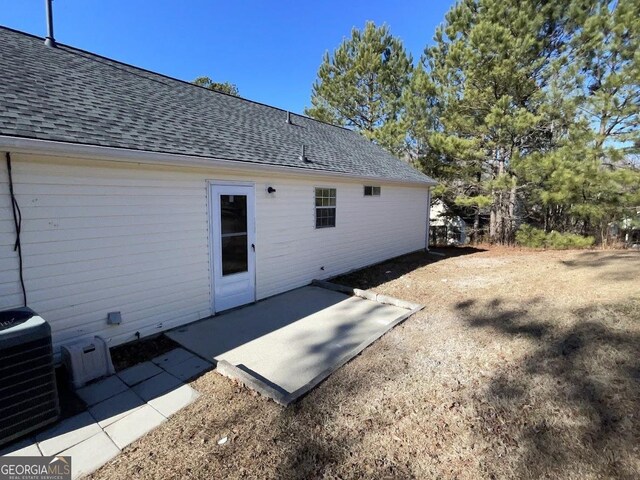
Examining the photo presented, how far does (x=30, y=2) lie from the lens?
6105mm

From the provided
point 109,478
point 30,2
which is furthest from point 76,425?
point 30,2

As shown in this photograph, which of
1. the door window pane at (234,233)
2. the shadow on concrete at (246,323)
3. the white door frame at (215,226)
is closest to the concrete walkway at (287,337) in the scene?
the shadow on concrete at (246,323)

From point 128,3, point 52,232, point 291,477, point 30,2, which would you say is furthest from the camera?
point 128,3

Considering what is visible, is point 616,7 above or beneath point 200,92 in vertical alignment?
above

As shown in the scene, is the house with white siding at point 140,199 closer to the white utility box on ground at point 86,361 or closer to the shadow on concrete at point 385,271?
the white utility box on ground at point 86,361

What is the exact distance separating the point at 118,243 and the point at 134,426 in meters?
2.31

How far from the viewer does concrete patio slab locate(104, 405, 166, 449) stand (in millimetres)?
2658

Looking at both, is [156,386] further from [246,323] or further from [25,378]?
[246,323]

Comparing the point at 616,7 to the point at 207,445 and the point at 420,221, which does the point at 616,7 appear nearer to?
the point at 420,221

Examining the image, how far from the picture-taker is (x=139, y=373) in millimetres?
3664

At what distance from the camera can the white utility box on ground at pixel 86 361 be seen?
335cm

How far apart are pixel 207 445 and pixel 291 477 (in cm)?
78

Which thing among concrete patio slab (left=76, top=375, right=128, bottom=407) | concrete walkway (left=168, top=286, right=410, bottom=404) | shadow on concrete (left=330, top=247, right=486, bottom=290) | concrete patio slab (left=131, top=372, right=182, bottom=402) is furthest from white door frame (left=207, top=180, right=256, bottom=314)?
shadow on concrete (left=330, top=247, right=486, bottom=290)

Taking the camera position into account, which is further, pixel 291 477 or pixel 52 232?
pixel 52 232
